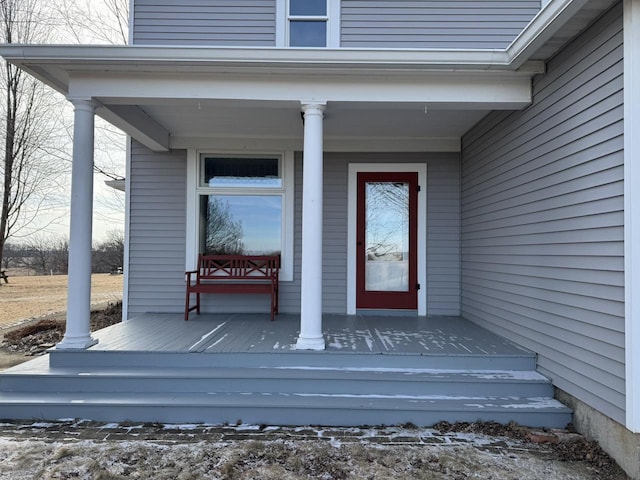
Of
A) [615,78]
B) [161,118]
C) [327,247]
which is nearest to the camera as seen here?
[615,78]

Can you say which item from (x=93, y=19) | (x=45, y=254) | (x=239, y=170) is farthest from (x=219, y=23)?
(x=45, y=254)

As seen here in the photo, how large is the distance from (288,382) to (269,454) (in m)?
0.68

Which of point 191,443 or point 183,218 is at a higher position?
point 183,218

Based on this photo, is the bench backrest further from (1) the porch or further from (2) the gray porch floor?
(1) the porch

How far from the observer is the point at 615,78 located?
8.01 ft

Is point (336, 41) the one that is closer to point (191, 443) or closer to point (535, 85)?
point (535, 85)

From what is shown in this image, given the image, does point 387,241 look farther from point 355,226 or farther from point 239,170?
point 239,170

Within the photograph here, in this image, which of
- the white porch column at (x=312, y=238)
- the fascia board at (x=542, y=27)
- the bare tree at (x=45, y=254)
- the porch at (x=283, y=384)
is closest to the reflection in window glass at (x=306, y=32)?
the white porch column at (x=312, y=238)

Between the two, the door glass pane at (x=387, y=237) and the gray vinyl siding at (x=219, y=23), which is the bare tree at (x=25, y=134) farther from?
the door glass pane at (x=387, y=237)

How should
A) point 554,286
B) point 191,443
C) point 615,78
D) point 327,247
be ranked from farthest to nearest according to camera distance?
point 327,247 < point 554,286 < point 191,443 < point 615,78

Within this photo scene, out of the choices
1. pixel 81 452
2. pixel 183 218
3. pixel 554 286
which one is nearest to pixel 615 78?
pixel 554 286

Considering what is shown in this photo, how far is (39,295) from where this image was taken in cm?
1046

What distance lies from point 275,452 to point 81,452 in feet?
3.94

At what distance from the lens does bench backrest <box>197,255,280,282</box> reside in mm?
4941
